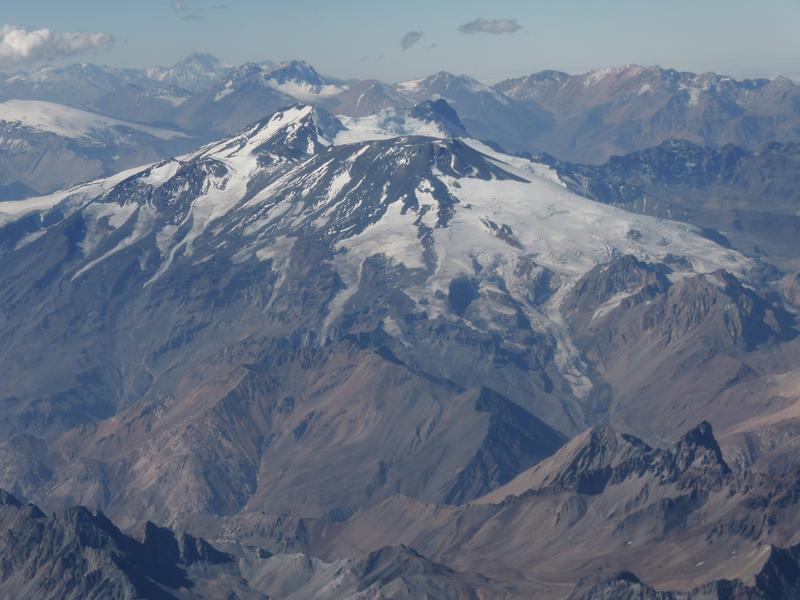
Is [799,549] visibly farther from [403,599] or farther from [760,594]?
[403,599]

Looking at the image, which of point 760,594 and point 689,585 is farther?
point 689,585

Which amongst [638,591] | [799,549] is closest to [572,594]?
[638,591]

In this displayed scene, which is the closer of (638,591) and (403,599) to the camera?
(638,591)

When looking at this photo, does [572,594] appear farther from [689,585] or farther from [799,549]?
[799,549]

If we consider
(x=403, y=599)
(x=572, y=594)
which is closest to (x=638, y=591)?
(x=572, y=594)

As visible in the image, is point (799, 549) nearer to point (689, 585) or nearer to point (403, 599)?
point (689, 585)

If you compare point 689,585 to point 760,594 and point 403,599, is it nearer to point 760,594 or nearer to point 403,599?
point 760,594

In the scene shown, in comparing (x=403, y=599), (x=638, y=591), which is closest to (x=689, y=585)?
(x=638, y=591)
